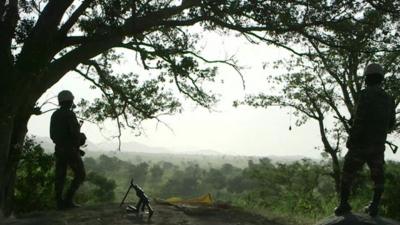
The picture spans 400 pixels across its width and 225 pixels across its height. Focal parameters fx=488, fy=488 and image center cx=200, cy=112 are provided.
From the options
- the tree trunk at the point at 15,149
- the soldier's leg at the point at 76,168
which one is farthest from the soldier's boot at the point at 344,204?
the tree trunk at the point at 15,149

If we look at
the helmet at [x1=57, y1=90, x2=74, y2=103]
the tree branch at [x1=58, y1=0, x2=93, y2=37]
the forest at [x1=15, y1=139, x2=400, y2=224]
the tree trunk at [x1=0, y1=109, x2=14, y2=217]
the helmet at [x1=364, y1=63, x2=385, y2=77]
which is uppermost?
the tree branch at [x1=58, y1=0, x2=93, y2=37]

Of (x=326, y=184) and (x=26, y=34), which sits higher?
(x=26, y=34)

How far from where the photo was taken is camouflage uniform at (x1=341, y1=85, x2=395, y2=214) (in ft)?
22.2

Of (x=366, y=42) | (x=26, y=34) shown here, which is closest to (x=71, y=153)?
(x=26, y=34)

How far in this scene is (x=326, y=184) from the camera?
58906mm

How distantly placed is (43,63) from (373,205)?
6349 mm

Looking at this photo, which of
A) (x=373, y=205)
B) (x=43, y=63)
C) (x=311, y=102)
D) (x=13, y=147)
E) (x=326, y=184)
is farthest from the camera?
(x=326, y=184)

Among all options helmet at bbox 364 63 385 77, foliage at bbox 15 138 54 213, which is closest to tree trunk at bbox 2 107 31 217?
foliage at bbox 15 138 54 213

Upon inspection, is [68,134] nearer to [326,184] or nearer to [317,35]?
[317,35]

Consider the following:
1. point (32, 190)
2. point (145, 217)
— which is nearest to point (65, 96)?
point (145, 217)

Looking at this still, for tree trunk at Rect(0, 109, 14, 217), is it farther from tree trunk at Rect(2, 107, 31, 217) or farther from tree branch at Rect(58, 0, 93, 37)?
tree branch at Rect(58, 0, 93, 37)

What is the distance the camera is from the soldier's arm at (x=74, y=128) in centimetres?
939

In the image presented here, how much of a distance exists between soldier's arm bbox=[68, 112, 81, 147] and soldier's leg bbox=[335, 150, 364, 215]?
16.8ft

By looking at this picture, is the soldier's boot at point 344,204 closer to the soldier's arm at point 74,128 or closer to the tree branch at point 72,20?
the soldier's arm at point 74,128
